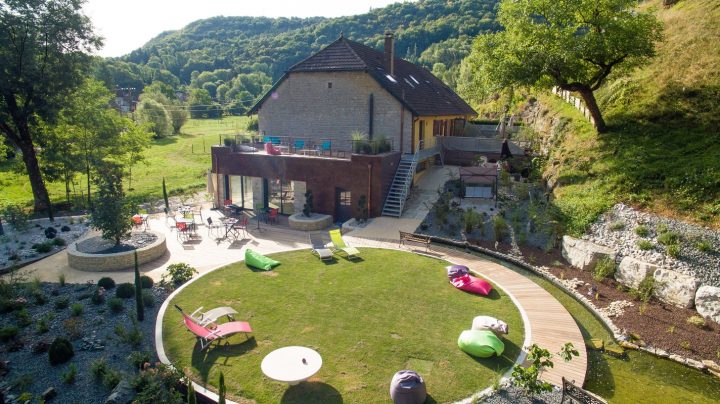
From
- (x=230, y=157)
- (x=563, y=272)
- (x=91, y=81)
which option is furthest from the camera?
(x=91, y=81)

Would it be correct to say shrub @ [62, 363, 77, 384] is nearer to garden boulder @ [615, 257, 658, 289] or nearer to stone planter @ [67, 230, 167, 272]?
stone planter @ [67, 230, 167, 272]

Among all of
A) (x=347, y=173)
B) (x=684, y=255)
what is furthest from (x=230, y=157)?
(x=684, y=255)

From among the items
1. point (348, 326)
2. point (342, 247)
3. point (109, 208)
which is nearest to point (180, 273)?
point (109, 208)

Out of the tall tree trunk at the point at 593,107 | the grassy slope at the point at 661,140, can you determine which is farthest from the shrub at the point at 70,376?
the tall tree trunk at the point at 593,107

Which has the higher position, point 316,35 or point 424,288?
point 316,35

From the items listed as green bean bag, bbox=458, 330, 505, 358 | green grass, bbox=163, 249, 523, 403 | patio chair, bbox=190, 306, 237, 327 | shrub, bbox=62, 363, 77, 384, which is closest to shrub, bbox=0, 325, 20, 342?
shrub, bbox=62, 363, 77, 384

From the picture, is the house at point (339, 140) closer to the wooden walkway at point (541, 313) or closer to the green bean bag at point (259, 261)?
the wooden walkway at point (541, 313)

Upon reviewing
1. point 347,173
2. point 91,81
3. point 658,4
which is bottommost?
point 347,173

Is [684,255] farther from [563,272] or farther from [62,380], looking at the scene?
[62,380]
